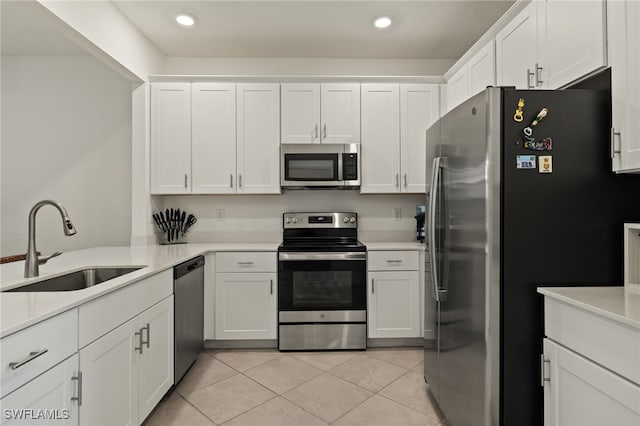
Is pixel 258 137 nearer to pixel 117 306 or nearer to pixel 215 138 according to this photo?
pixel 215 138

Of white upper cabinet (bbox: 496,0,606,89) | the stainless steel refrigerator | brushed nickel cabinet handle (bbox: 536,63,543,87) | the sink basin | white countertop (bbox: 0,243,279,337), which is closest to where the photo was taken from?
white countertop (bbox: 0,243,279,337)

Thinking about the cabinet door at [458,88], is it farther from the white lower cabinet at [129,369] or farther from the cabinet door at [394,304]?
the white lower cabinet at [129,369]

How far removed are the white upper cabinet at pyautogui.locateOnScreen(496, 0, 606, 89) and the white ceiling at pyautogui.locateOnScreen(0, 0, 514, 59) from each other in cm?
65

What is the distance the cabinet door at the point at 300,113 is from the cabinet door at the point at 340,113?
0.07 m

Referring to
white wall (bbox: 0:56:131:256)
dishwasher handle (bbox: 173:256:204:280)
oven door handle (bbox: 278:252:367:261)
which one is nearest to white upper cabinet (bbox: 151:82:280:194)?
white wall (bbox: 0:56:131:256)

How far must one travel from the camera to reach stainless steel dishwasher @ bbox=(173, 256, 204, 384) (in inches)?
86.3

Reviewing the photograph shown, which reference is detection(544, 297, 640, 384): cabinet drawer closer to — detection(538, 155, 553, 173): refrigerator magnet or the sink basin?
detection(538, 155, 553, 173): refrigerator magnet

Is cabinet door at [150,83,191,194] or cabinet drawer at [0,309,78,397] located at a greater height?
cabinet door at [150,83,191,194]

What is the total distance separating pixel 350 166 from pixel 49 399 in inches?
101

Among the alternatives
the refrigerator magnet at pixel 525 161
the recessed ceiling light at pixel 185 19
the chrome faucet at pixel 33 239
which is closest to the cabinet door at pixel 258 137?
the recessed ceiling light at pixel 185 19

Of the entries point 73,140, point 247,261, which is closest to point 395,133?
point 247,261

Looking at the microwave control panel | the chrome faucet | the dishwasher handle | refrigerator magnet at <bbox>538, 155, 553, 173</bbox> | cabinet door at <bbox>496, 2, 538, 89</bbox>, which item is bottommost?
the dishwasher handle

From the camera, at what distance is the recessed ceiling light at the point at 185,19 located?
8.80 ft

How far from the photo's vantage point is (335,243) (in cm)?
324
